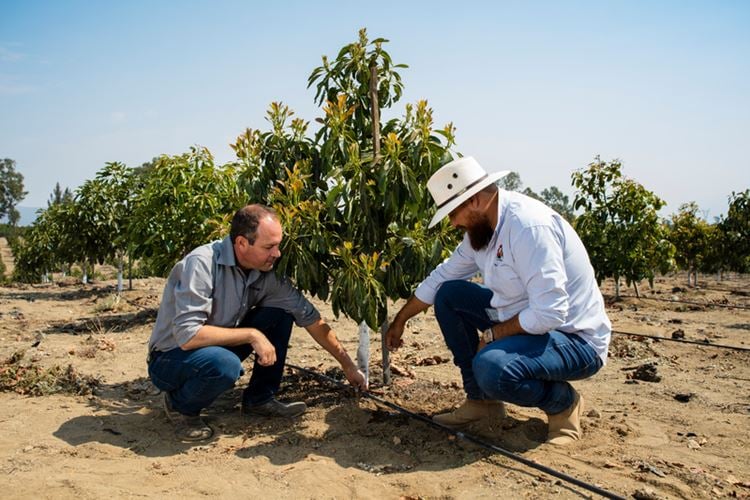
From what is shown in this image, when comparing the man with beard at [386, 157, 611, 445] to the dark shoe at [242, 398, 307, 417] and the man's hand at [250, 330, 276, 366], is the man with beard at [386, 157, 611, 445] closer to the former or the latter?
the man's hand at [250, 330, 276, 366]

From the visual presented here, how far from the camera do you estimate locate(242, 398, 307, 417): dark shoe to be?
423 cm

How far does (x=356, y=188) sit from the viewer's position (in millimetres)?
4156

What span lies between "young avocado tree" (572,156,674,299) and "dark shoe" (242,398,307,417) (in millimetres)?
7991

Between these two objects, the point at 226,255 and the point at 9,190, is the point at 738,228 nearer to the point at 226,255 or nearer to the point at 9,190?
the point at 226,255

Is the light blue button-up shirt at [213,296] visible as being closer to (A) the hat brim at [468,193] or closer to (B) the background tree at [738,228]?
(A) the hat brim at [468,193]

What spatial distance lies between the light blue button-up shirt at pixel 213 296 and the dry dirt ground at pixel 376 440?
2.38 feet

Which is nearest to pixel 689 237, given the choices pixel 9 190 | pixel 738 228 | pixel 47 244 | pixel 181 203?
pixel 738 228

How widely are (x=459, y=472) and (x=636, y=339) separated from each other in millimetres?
4588

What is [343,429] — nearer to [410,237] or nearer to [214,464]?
[214,464]

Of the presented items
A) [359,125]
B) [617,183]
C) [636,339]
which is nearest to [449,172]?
[359,125]

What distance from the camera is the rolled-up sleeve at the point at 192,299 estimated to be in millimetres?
3588

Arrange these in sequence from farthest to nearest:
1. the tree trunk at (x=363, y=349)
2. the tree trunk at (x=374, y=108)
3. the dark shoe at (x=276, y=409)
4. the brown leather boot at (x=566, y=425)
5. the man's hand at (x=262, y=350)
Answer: the tree trunk at (x=363, y=349), the tree trunk at (x=374, y=108), the dark shoe at (x=276, y=409), the man's hand at (x=262, y=350), the brown leather boot at (x=566, y=425)

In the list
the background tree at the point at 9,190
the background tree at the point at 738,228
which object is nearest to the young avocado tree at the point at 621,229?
the background tree at the point at 738,228

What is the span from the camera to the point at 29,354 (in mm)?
6113
